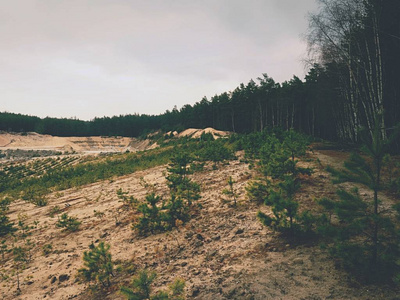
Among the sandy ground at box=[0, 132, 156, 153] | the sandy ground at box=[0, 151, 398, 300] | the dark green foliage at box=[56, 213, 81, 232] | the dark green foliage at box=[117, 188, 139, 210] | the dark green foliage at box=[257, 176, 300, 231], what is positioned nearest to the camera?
the sandy ground at box=[0, 151, 398, 300]

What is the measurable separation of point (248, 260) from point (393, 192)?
4835mm

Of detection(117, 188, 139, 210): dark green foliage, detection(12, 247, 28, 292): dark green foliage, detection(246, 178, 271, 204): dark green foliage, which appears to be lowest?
detection(12, 247, 28, 292): dark green foliage

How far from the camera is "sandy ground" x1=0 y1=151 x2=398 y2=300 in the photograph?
9.77ft

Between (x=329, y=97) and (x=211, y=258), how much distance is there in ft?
85.5

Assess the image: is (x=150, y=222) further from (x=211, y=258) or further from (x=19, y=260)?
(x=19, y=260)

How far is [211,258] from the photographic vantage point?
4.03 metres

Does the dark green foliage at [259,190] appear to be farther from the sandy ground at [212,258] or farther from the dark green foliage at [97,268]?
the dark green foliage at [97,268]

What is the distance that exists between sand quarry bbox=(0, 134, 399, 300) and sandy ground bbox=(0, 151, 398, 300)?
0.01 m

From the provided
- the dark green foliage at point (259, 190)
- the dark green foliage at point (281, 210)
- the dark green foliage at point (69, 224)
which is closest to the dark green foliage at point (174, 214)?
the dark green foliage at point (259, 190)

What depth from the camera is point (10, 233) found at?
6.90 m

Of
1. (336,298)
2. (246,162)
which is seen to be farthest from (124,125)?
(336,298)

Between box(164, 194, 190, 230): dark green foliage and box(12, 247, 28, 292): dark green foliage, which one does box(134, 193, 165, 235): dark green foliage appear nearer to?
box(164, 194, 190, 230): dark green foliage

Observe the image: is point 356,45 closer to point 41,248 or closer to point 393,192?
point 393,192

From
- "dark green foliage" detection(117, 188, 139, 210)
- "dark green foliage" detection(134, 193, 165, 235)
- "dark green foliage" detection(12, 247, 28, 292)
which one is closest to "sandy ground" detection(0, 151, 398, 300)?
"dark green foliage" detection(12, 247, 28, 292)
